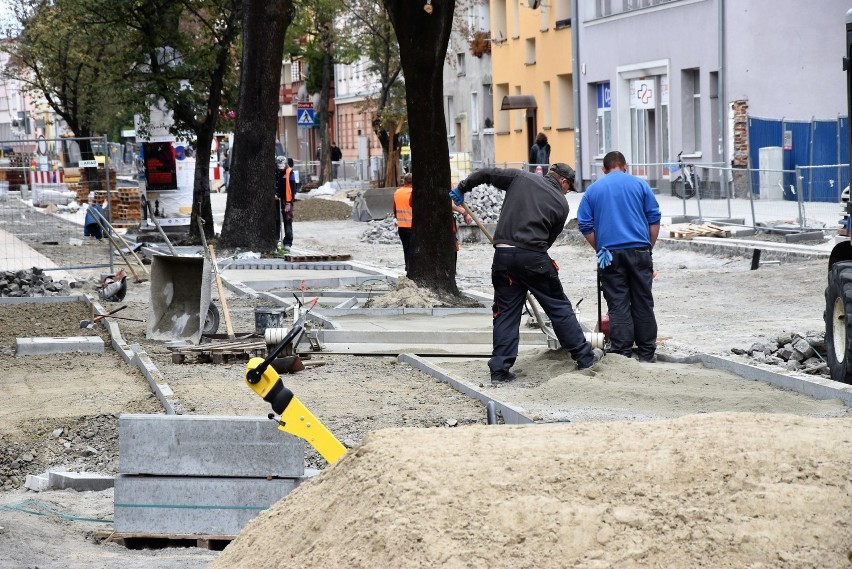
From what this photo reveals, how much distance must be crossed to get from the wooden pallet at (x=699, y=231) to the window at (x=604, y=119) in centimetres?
1632

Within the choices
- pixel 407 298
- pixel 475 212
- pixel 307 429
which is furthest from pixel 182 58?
pixel 307 429

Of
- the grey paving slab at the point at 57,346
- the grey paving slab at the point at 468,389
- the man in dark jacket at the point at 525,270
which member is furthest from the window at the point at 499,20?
the man in dark jacket at the point at 525,270

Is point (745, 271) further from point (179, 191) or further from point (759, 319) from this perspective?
point (179, 191)

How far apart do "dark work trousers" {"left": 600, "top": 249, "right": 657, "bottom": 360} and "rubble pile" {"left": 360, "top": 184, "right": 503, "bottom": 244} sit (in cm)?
1834

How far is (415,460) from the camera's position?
503 cm

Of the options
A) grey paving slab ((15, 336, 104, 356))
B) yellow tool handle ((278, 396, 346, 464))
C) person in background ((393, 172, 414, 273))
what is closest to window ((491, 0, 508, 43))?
person in background ((393, 172, 414, 273))

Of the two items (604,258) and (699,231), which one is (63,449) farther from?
(699,231)

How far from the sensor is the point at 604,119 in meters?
41.4

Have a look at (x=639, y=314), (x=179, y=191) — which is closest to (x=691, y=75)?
(x=179, y=191)

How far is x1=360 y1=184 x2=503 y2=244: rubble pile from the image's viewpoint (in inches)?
1179

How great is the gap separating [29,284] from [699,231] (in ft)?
39.5

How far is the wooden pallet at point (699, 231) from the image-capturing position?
2416cm

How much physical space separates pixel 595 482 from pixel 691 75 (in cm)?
3233

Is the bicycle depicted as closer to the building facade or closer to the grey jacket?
the building facade
